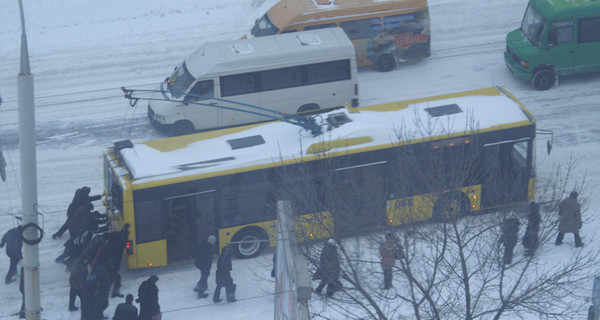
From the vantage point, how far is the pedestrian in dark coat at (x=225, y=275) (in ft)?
51.7

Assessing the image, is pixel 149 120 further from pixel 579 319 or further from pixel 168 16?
pixel 579 319

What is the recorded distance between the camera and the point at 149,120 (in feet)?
76.5

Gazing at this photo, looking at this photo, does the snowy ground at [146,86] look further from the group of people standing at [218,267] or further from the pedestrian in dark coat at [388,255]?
the pedestrian in dark coat at [388,255]

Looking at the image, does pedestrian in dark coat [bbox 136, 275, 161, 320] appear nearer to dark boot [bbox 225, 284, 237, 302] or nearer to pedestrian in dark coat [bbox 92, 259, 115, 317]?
pedestrian in dark coat [bbox 92, 259, 115, 317]

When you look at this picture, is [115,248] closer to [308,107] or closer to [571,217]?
[308,107]

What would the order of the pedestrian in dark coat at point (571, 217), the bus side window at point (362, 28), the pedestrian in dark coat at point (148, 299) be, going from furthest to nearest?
the bus side window at point (362, 28) → the pedestrian in dark coat at point (571, 217) → the pedestrian in dark coat at point (148, 299)

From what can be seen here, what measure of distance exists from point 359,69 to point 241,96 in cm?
529

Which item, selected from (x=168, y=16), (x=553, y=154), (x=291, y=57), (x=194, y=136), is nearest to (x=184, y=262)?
(x=194, y=136)

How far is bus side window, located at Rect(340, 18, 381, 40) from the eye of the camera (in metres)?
24.5

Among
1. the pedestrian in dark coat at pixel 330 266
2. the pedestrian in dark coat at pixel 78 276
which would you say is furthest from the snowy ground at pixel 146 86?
the pedestrian in dark coat at pixel 330 266

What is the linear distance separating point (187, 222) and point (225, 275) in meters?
1.54

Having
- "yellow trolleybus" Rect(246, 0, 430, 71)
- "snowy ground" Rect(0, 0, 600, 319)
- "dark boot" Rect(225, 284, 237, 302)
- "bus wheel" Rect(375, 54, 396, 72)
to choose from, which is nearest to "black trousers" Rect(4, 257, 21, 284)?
"snowy ground" Rect(0, 0, 600, 319)

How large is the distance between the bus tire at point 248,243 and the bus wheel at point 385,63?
9.54m

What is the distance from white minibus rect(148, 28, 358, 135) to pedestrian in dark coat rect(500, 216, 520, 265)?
9.53 meters
